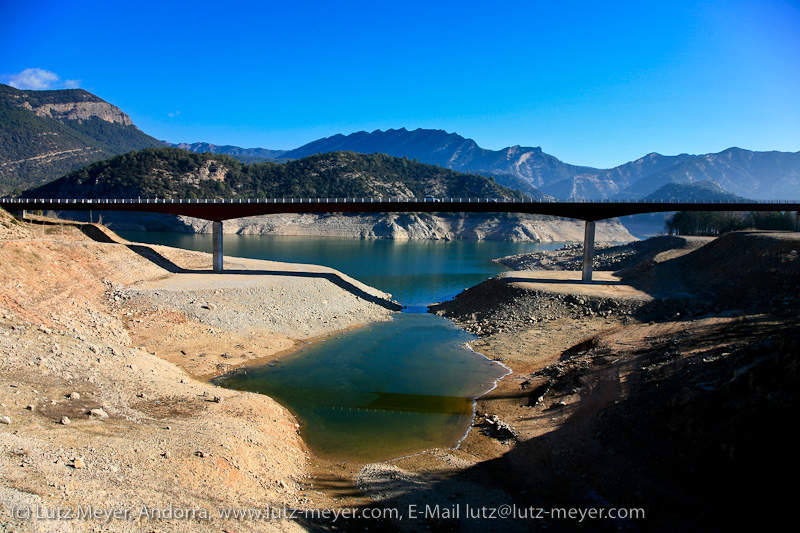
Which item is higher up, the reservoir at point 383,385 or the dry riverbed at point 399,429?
the dry riverbed at point 399,429

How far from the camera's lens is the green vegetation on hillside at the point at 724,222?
68106mm

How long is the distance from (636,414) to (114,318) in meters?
27.5

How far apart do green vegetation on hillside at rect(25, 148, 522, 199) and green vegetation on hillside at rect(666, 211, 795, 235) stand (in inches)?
3667

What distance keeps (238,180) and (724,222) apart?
5747 inches

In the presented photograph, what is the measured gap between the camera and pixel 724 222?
267 ft

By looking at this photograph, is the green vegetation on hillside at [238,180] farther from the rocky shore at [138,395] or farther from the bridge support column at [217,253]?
the rocky shore at [138,395]

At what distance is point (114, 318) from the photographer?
27.2 metres

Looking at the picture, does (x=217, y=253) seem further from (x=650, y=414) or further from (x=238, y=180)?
(x=238, y=180)

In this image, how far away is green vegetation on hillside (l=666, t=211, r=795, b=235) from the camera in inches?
2681

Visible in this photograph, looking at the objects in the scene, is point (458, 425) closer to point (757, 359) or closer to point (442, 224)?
point (757, 359)

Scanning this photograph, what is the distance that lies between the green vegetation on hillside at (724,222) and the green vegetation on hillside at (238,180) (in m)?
93.1

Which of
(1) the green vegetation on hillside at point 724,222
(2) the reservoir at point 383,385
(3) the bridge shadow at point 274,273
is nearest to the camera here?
(2) the reservoir at point 383,385

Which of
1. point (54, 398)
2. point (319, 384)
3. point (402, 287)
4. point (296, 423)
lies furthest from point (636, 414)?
point (402, 287)

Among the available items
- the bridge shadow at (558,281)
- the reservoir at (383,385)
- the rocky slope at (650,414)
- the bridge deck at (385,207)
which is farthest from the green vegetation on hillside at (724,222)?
the reservoir at (383,385)
